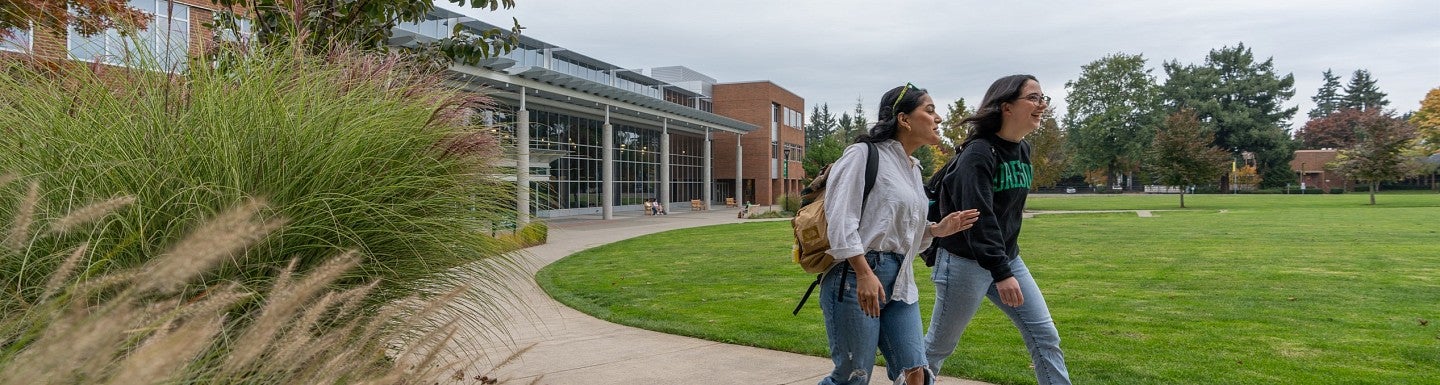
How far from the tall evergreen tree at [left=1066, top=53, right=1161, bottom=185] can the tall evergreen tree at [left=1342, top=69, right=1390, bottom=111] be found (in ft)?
214

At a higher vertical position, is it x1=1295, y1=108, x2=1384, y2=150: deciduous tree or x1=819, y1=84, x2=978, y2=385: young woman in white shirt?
x1=1295, y1=108, x2=1384, y2=150: deciduous tree

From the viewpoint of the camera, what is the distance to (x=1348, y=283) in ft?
32.1

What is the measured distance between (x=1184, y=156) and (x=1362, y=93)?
301 feet

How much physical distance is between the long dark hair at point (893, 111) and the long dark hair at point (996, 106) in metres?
0.42

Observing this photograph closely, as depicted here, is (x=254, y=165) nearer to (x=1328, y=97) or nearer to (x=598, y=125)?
(x=598, y=125)

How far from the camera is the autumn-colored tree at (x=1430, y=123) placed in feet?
130

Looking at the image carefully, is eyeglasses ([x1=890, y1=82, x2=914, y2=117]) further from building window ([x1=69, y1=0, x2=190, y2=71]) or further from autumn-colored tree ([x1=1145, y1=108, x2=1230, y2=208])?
autumn-colored tree ([x1=1145, y1=108, x2=1230, y2=208])

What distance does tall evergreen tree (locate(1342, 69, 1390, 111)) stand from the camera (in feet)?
357

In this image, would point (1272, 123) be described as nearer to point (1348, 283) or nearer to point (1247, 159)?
point (1247, 159)

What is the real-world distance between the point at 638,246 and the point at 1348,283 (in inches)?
482

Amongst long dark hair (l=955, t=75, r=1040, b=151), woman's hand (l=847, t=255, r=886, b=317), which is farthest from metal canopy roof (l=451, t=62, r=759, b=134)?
woman's hand (l=847, t=255, r=886, b=317)

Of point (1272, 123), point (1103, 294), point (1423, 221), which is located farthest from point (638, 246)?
point (1272, 123)

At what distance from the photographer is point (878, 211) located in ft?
10.6

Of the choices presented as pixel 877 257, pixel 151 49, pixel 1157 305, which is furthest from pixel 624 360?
pixel 1157 305
